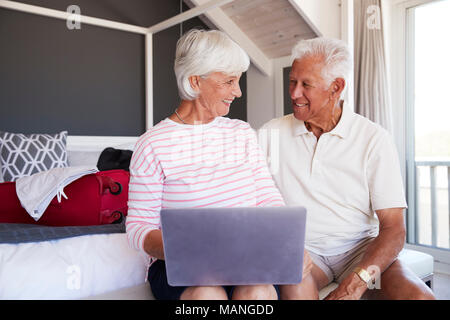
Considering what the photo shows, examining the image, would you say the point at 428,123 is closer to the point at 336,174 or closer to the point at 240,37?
the point at 240,37

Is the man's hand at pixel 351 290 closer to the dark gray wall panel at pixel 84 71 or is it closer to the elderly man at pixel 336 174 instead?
the elderly man at pixel 336 174

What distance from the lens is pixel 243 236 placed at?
2.60 ft

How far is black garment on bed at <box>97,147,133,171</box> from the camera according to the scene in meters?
2.22

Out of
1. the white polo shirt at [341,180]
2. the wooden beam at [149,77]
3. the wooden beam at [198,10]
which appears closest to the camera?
the white polo shirt at [341,180]

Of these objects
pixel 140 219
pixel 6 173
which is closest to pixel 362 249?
pixel 140 219

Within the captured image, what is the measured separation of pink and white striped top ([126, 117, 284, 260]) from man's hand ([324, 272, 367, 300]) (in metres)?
0.29

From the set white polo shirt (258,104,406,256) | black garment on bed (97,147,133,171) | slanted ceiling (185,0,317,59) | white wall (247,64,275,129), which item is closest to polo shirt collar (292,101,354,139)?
white polo shirt (258,104,406,256)

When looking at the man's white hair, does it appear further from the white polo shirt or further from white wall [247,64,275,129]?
white wall [247,64,275,129]

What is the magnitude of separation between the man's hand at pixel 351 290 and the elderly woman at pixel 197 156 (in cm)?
29

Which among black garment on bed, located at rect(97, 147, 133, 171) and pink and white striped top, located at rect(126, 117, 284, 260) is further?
black garment on bed, located at rect(97, 147, 133, 171)

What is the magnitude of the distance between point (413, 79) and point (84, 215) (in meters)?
2.58

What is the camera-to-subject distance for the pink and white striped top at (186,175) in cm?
113

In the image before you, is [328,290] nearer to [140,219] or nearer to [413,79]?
[140,219]

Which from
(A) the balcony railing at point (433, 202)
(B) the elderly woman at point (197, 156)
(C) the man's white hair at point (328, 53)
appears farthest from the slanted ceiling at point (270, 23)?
(B) the elderly woman at point (197, 156)
